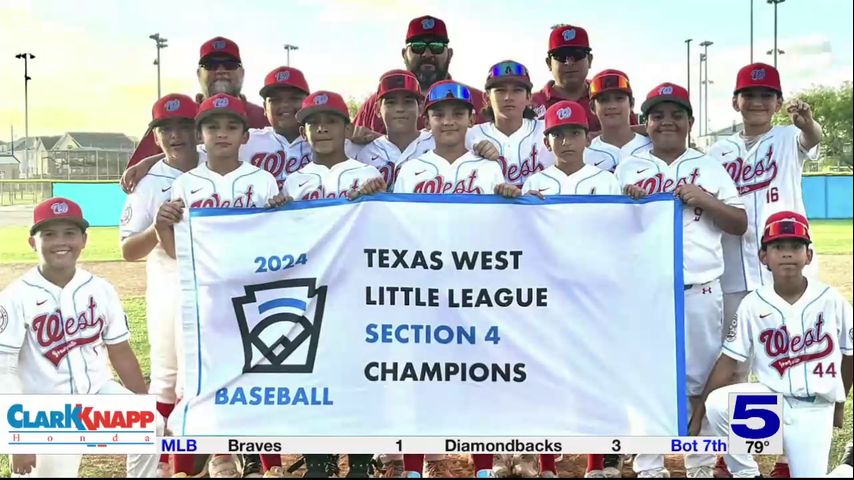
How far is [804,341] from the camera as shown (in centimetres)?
343

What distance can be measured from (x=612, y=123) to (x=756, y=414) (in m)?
1.53

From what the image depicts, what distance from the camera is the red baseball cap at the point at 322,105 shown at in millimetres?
3658

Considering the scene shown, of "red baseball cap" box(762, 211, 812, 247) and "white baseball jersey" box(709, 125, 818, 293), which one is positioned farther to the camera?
"white baseball jersey" box(709, 125, 818, 293)

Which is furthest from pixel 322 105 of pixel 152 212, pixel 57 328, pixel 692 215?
pixel 692 215

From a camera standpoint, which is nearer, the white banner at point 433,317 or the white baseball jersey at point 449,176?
the white banner at point 433,317

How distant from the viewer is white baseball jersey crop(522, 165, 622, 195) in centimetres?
358

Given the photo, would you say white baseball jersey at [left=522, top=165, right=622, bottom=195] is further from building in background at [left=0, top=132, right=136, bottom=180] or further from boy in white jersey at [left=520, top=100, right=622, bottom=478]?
building in background at [left=0, top=132, right=136, bottom=180]

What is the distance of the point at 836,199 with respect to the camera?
406 cm

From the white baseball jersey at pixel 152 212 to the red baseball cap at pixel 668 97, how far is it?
2288 millimetres

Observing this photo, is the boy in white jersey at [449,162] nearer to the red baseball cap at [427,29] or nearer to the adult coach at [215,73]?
the red baseball cap at [427,29]

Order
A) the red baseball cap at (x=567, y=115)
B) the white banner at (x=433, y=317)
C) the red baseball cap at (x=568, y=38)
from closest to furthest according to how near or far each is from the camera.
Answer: the white banner at (x=433, y=317) < the red baseball cap at (x=567, y=115) < the red baseball cap at (x=568, y=38)

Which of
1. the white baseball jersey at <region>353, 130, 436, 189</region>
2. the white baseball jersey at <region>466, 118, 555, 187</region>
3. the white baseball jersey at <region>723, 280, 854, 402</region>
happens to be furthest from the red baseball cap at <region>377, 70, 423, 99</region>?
the white baseball jersey at <region>723, 280, 854, 402</region>

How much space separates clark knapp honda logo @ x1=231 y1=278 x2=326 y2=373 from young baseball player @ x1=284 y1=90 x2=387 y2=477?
0.47 m

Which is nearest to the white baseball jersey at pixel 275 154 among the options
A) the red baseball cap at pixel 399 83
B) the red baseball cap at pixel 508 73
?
the red baseball cap at pixel 399 83
